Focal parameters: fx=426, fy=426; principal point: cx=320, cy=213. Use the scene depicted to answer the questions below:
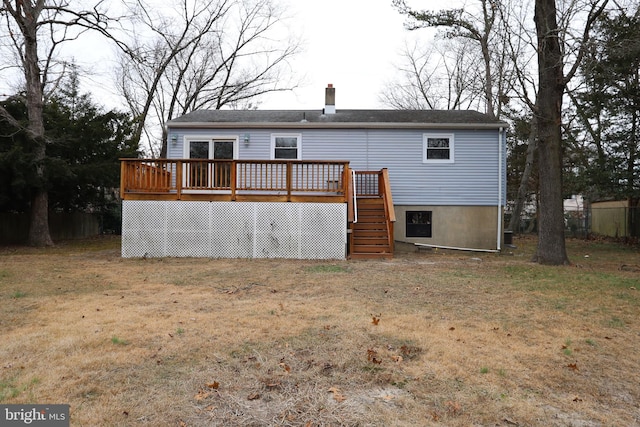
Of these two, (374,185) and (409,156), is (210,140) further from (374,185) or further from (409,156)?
(409,156)

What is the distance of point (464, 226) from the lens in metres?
13.5

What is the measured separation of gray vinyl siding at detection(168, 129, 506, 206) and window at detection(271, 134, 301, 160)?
167mm

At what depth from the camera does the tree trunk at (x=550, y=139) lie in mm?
10156

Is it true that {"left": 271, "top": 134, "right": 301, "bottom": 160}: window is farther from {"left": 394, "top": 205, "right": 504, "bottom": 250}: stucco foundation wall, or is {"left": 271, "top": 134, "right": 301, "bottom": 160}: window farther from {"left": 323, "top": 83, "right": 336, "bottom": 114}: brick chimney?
{"left": 394, "top": 205, "right": 504, "bottom": 250}: stucco foundation wall

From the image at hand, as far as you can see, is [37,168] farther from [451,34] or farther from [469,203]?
[451,34]

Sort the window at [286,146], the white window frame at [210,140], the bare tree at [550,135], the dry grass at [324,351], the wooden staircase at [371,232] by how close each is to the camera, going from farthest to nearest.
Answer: the window at [286,146], the white window frame at [210,140], the wooden staircase at [371,232], the bare tree at [550,135], the dry grass at [324,351]

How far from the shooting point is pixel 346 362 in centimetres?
357

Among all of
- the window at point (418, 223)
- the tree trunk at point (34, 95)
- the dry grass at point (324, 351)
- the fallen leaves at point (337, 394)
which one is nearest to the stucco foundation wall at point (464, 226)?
the window at point (418, 223)

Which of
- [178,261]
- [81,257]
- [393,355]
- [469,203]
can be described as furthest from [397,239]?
[393,355]

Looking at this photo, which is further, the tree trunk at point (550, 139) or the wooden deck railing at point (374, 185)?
the wooden deck railing at point (374, 185)

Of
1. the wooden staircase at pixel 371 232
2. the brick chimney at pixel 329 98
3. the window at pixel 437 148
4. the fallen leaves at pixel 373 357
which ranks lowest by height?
the fallen leaves at pixel 373 357

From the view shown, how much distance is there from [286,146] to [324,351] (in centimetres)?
1033

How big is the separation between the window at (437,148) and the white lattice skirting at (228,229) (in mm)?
4478

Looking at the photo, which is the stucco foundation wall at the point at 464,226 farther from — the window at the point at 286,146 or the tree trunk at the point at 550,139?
the window at the point at 286,146
